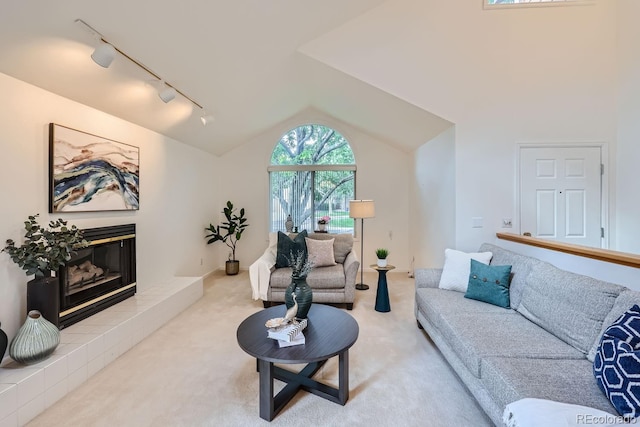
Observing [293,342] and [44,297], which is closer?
[293,342]

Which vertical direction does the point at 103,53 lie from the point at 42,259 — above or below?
above

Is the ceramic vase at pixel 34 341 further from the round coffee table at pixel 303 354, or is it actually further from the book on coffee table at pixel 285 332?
the book on coffee table at pixel 285 332

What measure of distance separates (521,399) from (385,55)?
11.4 feet

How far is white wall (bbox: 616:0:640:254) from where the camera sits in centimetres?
310

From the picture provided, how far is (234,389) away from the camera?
6.55ft

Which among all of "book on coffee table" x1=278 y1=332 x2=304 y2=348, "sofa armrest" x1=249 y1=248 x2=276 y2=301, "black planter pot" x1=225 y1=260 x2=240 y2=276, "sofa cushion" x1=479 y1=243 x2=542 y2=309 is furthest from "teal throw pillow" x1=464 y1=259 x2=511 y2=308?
"black planter pot" x1=225 y1=260 x2=240 y2=276

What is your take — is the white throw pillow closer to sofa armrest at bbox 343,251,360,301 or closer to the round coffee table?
sofa armrest at bbox 343,251,360,301

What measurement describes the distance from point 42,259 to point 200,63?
211 cm

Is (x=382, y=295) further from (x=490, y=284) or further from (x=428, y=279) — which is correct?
(x=490, y=284)

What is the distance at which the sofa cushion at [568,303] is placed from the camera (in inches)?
63.9

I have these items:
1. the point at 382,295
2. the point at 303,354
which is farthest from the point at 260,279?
the point at 303,354

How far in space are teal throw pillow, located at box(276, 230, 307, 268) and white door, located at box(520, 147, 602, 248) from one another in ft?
8.93

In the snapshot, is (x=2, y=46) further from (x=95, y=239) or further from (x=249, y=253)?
(x=249, y=253)

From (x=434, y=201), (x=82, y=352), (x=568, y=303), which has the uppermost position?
(x=434, y=201)
